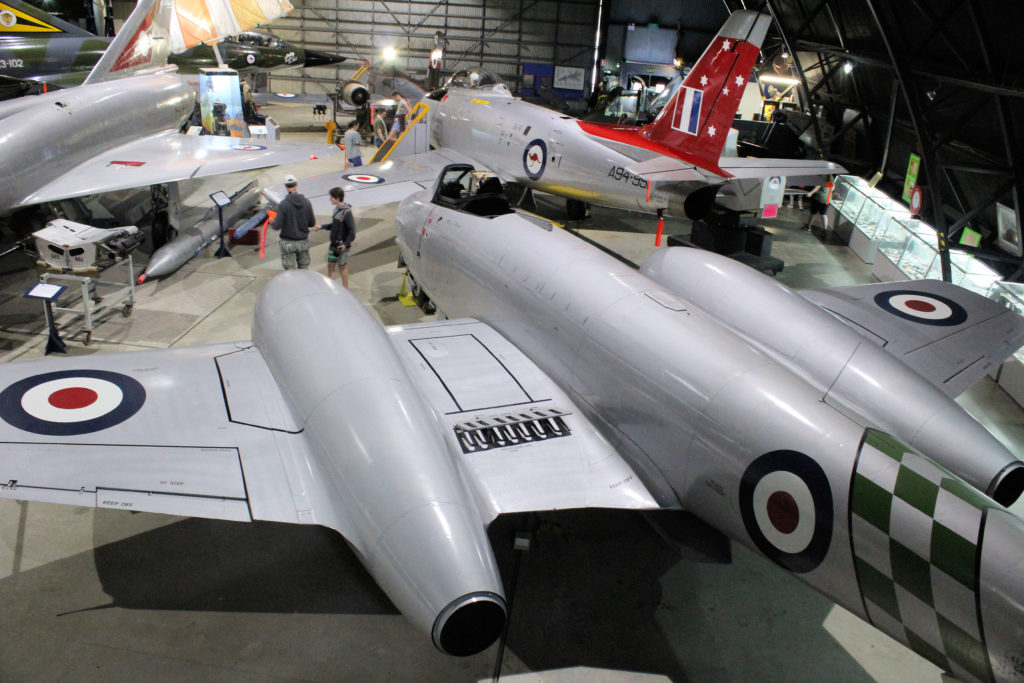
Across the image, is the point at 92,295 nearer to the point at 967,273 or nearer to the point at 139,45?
the point at 139,45

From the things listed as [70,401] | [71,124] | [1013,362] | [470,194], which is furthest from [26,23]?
[1013,362]

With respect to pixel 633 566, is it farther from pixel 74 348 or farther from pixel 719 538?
pixel 74 348

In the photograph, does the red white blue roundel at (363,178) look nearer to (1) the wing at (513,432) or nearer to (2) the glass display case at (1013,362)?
(1) the wing at (513,432)

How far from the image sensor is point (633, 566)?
5.20 meters

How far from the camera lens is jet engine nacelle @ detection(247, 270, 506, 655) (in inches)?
133

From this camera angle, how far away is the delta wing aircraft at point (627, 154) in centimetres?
1056

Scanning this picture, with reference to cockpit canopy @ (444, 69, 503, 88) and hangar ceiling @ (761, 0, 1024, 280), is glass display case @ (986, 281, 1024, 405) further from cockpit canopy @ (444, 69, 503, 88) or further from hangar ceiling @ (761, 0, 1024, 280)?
cockpit canopy @ (444, 69, 503, 88)

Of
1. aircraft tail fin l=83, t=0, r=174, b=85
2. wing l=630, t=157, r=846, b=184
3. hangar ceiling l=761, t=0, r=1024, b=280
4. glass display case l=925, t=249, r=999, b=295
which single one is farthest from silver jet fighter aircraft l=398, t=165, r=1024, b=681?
aircraft tail fin l=83, t=0, r=174, b=85

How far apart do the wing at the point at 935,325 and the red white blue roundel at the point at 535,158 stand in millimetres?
7278

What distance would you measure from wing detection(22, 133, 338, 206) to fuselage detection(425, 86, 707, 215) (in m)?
3.35

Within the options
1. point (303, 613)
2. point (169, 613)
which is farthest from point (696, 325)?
point (169, 613)

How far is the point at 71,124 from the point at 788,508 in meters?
10.8

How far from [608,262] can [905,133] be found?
13.7m

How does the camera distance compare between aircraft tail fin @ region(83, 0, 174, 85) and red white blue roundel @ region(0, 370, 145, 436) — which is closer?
red white blue roundel @ region(0, 370, 145, 436)
